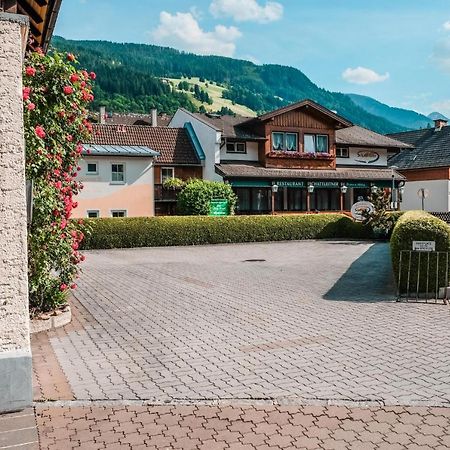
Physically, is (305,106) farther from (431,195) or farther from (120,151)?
(431,195)

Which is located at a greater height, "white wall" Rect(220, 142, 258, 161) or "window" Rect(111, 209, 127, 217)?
"white wall" Rect(220, 142, 258, 161)

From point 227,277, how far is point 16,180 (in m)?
9.88

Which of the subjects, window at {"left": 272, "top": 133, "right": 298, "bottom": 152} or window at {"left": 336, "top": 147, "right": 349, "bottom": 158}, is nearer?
window at {"left": 272, "top": 133, "right": 298, "bottom": 152}

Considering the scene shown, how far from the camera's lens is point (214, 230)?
86.7 feet

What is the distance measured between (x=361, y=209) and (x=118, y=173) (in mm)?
14239

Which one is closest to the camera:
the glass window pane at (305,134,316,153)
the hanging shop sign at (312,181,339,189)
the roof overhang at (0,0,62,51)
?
the roof overhang at (0,0,62,51)

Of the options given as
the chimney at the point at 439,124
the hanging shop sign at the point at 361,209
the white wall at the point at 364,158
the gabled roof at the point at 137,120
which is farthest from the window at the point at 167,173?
the chimney at the point at 439,124

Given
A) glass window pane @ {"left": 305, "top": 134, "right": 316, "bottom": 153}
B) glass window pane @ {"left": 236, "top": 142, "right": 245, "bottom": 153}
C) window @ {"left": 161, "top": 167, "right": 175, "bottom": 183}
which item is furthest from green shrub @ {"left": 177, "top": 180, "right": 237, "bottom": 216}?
glass window pane @ {"left": 305, "top": 134, "right": 316, "bottom": 153}

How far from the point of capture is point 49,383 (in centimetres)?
586

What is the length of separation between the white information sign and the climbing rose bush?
22.7 ft

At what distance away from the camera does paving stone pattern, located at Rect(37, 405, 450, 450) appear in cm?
→ 438

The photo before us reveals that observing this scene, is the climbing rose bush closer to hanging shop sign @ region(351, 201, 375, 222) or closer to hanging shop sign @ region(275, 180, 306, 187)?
hanging shop sign @ region(351, 201, 375, 222)

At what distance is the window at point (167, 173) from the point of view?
3314cm

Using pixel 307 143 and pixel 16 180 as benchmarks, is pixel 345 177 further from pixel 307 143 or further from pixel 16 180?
pixel 16 180
